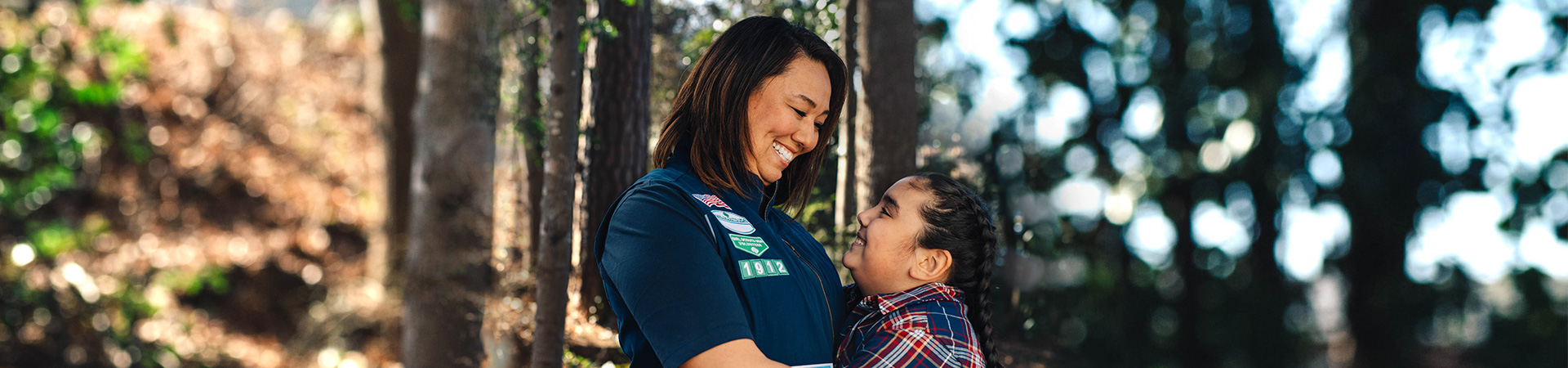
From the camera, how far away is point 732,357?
1310mm

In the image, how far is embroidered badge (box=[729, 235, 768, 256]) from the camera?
4.89 ft

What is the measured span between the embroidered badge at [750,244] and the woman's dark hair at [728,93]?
14 centimetres

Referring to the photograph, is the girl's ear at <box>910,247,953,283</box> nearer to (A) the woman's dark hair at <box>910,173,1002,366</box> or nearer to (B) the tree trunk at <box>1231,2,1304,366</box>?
(A) the woman's dark hair at <box>910,173,1002,366</box>

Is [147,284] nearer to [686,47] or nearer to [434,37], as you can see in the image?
[434,37]

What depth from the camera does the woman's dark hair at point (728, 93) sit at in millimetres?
1611

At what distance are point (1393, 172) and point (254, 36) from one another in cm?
1238

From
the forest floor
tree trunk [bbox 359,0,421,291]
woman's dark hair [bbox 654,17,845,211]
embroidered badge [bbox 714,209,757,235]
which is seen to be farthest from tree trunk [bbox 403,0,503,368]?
the forest floor

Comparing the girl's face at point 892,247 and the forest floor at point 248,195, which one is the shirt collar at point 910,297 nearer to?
the girl's face at point 892,247

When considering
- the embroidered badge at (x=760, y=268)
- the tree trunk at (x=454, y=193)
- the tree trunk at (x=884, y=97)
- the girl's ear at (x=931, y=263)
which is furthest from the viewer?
the tree trunk at (x=454, y=193)

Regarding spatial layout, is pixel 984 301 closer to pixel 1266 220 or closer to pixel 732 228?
pixel 732 228

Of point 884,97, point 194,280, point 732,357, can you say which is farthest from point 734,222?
point 194,280

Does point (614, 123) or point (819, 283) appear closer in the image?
point (819, 283)

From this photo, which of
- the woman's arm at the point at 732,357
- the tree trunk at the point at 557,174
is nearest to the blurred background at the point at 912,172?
the tree trunk at the point at 557,174

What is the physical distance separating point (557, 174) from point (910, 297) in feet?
5.10
